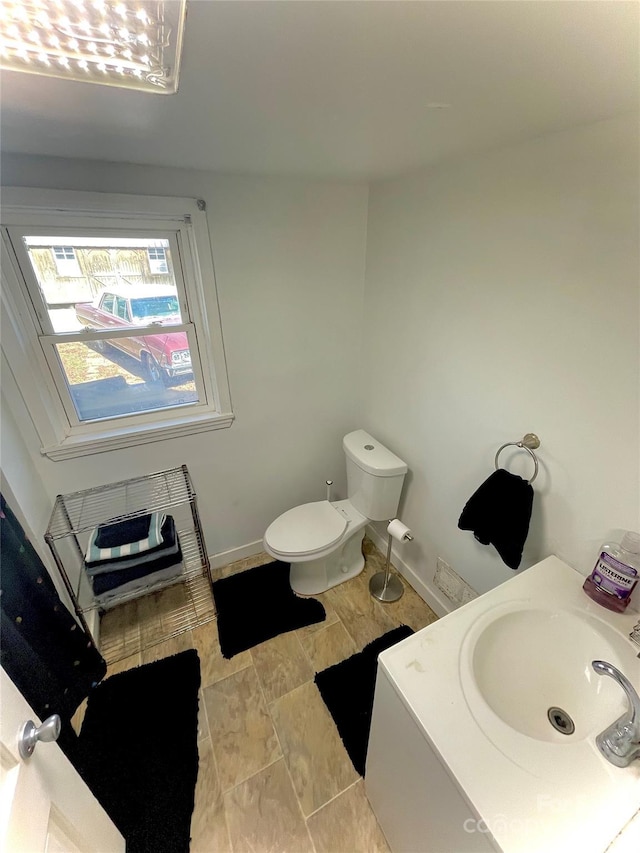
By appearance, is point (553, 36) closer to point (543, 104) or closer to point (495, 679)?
point (543, 104)

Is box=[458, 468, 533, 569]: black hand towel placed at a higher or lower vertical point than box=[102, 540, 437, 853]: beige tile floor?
higher

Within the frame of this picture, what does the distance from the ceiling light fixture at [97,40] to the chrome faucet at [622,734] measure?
133 cm

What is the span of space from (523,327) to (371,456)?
35.9 inches

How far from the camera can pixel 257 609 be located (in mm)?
1853

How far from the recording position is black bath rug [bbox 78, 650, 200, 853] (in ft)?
3.79

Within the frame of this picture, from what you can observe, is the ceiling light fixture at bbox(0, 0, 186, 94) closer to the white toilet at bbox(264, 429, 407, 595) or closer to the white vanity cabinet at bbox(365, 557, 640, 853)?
the white vanity cabinet at bbox(365, 557, 640, 853)

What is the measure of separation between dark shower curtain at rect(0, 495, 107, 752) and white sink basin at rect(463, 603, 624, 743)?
1.10 m

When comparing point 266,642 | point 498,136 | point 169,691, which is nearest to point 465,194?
point 498,136

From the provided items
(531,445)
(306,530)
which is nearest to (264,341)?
(306,530)

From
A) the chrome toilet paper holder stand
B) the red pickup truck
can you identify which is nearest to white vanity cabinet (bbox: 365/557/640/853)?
the chrome toilet paper holder stand

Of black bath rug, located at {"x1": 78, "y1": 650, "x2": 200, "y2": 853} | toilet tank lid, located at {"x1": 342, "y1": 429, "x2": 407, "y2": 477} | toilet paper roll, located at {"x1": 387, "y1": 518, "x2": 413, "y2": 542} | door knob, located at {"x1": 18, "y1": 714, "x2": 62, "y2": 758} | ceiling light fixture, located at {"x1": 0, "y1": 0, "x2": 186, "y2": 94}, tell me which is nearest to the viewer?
ceiling light fixture, located at {"x1": 0, "y1": 0, "x2": 186, "y2": 94}

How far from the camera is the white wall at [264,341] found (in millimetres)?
1387

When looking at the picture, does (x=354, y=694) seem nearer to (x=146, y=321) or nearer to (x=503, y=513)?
(x=503, y=513)

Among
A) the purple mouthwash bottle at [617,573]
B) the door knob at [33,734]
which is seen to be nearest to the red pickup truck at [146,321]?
the door knob at [33,734]
